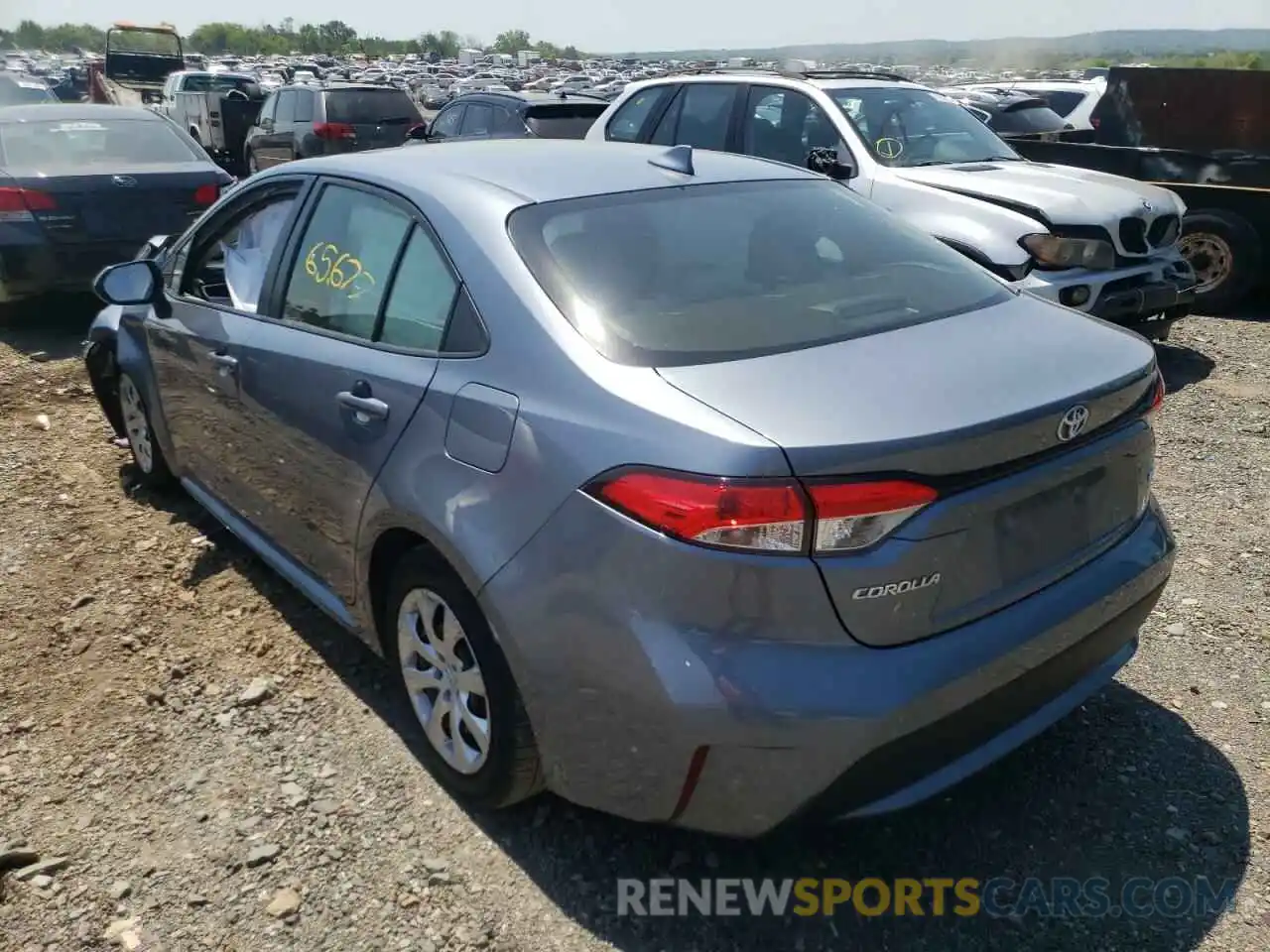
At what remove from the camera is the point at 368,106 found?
587 inches

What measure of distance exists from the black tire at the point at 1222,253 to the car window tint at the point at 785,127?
9.85 feet

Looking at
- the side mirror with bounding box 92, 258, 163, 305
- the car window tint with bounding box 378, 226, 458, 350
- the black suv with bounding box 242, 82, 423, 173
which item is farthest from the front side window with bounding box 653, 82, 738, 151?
the black suv with bounding box 242, 82, 423, 173

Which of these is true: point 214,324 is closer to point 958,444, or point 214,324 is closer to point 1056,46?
point 958,444

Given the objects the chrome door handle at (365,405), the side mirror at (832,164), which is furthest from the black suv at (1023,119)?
the chrome door handle at (365,405)

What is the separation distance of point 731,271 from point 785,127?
4.69 m

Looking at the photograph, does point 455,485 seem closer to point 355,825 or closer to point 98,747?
point 355,825

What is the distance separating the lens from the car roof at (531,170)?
287 cm

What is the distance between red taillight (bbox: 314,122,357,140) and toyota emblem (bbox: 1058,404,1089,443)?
1384 centimetres

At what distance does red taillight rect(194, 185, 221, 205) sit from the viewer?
7922 millimetres

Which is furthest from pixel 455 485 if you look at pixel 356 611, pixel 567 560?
pixel 356 611

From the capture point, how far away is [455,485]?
250 cm

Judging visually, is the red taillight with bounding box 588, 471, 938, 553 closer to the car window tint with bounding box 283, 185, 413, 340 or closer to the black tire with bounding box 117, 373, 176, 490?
the car window tint with bounding box 283, 185, 413, 340

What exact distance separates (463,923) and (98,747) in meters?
1.42

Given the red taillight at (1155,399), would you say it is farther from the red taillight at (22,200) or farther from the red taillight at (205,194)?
the red taillight at (22,200)
